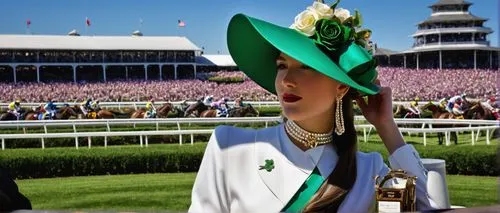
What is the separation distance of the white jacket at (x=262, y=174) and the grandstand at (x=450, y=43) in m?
33.6

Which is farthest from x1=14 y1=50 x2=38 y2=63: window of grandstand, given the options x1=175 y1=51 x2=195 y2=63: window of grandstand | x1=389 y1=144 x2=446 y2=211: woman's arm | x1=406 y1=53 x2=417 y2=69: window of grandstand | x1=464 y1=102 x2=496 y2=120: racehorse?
x1=389 y1=144 x2=446 y2=211: woman's arm

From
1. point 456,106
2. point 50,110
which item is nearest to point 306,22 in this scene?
point 456,106

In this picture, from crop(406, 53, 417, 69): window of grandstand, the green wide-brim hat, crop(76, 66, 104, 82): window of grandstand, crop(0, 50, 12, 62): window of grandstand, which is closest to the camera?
the green wide-brim hat

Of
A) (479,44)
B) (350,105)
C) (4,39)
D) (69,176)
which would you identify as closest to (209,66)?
(4,39)

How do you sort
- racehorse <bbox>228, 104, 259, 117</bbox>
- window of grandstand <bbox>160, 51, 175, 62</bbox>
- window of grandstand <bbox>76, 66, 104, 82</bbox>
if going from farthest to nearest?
window of grandstand <bbox>160, 51, 175, 62</bbox>, window of grandstand <bbox>76, 66, 104, 82</bbox>, racehorse <bbox>228, 104, 259, 117</bbox>

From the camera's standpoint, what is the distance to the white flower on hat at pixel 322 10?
4.73ft

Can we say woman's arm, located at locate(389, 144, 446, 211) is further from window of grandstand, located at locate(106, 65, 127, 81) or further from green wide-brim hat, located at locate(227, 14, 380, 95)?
window of grandstand, located at locate(106, 65, 127, 81)

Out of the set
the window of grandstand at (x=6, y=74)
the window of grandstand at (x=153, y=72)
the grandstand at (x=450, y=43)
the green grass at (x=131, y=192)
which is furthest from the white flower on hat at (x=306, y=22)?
the grandstand at (x=450, y=43)

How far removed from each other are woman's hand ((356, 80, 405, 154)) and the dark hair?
6 centimetres

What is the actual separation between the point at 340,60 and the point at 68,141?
28.5ft

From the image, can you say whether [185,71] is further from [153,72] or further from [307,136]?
[307,136]

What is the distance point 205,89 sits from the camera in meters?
26.0

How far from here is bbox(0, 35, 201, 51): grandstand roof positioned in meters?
29.4

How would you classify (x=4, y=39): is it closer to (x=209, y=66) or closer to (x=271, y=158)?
(x=209, y=66)
